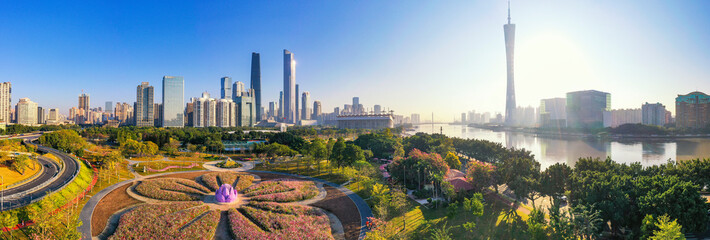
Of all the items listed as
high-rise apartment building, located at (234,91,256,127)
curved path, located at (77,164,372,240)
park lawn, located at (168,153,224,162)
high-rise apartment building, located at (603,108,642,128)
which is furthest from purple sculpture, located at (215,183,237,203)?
high-rise apartment building, located at (603,108,642,128)

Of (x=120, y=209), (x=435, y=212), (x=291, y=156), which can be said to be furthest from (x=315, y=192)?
(x=291, y=156)

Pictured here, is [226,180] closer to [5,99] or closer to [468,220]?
[468,220]

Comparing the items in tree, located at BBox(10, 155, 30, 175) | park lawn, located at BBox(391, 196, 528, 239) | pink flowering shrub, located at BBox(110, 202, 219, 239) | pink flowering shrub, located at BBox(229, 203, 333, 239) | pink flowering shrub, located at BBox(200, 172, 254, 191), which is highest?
tree, located at BBox(10, 155, 30, 175)

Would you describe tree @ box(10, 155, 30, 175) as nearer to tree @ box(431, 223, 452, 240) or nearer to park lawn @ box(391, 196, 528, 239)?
park lawn @ box(391, 196, 528, 239)

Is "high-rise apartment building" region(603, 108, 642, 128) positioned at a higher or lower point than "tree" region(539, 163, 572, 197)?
higher

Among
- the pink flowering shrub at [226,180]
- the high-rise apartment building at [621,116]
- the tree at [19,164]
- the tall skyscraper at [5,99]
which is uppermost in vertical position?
the tall skyscraper at [5,99]

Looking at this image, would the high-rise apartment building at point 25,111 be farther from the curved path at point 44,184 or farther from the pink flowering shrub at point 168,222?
the pink flowering shrub at point 168,222

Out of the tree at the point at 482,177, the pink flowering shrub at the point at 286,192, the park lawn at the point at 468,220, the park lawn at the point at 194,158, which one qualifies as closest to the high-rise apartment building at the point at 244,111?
the park lawn at the point at 194,158
